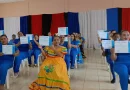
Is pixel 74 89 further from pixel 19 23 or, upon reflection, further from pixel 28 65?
pixel 19 23

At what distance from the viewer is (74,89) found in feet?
14.4

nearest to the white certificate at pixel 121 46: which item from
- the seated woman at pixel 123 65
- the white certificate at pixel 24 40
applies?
the seated woman at pixel 123 65

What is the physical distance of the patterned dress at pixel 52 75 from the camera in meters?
3.72

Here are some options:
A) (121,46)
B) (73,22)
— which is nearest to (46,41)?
(121,46)

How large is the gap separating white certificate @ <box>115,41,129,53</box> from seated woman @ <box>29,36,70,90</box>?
100cm

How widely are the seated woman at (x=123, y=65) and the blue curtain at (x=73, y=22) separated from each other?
23.7ft

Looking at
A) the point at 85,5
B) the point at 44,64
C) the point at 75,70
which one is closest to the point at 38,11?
the point at 85,5

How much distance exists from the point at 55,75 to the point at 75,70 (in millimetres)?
2785

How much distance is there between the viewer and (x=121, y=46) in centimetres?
348

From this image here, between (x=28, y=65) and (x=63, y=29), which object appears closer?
(x=63, y=29)

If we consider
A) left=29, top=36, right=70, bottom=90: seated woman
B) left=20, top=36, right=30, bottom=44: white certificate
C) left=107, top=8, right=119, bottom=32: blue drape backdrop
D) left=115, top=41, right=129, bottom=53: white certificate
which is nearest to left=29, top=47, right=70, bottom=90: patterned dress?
left=29, top=36, right=70, bottom=90: seated woman

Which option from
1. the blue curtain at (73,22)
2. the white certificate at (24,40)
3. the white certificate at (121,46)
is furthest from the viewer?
the blue curtain at (73,22)

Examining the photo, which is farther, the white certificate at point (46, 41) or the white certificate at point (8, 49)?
the white certificate at point (8, 49)

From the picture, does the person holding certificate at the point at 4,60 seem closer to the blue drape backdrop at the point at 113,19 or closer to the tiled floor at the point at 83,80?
the tiled floor at the point at 83,80
